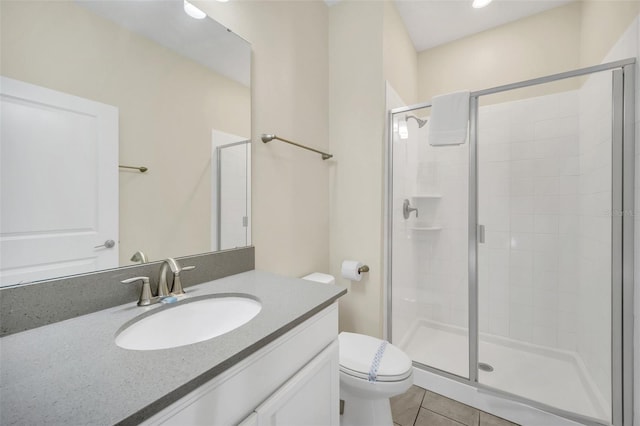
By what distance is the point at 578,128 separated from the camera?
1691 mm

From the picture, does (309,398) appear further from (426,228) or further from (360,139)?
(426,228)

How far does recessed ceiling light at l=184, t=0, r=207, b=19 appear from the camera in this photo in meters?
1.06

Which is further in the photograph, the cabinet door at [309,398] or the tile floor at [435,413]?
the tile floor at [435,413]

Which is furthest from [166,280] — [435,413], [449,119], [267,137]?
[449,119]

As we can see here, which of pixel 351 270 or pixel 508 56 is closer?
pixel 351 270

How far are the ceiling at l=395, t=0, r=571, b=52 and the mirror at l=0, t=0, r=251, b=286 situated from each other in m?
1.50

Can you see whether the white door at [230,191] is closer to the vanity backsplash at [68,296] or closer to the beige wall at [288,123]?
the beige wall at [288,123]

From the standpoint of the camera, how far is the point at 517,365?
71.2 inches

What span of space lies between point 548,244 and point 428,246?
0.79 m

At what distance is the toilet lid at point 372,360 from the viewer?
1.22 meters

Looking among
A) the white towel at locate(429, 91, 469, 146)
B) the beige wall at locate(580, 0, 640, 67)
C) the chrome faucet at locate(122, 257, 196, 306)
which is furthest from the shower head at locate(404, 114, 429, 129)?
the chrome faucet at locate(122, 257, 196, 306)

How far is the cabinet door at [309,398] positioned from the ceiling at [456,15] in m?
2.35

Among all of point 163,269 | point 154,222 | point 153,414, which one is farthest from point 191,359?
point 154,222

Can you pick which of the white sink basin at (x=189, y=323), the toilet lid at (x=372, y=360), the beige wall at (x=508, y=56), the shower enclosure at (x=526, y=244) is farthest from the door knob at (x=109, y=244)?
the beige wall at (x=508, y=56)
